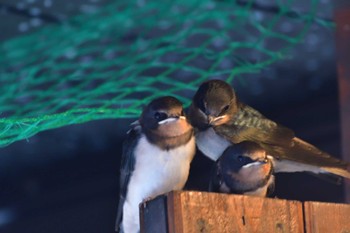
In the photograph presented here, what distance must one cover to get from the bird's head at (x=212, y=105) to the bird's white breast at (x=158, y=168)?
51mm

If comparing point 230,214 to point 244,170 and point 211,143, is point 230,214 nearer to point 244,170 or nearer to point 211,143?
point 244,170

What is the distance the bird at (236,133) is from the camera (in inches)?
72.3

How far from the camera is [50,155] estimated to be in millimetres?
2697

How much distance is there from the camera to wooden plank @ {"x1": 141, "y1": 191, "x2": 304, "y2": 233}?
1377mm

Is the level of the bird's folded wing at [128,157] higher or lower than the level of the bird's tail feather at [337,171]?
higher

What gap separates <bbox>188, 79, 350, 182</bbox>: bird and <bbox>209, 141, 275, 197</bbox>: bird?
0.13 meters

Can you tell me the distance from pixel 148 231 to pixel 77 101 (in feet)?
2.75

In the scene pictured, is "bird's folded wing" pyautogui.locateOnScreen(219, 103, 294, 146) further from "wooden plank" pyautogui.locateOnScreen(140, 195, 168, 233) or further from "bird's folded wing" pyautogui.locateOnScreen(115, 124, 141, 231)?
"wooden plank" pyautogui.locateOnScreen(140, 195, 168, 233)

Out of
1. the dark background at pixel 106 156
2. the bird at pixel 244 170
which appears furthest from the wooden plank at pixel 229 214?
the dark background at pixel 106 156

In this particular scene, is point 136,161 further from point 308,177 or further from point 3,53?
point 308,177

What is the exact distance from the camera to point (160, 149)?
1.82 m

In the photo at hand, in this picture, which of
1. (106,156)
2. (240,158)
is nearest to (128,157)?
(240,158)

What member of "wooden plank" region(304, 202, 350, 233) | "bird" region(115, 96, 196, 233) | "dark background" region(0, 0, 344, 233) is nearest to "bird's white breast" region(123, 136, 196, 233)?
"bird" region(115, 96, 196, 233)

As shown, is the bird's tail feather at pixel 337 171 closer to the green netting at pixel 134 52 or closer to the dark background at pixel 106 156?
the green netting at pixel 134 52
